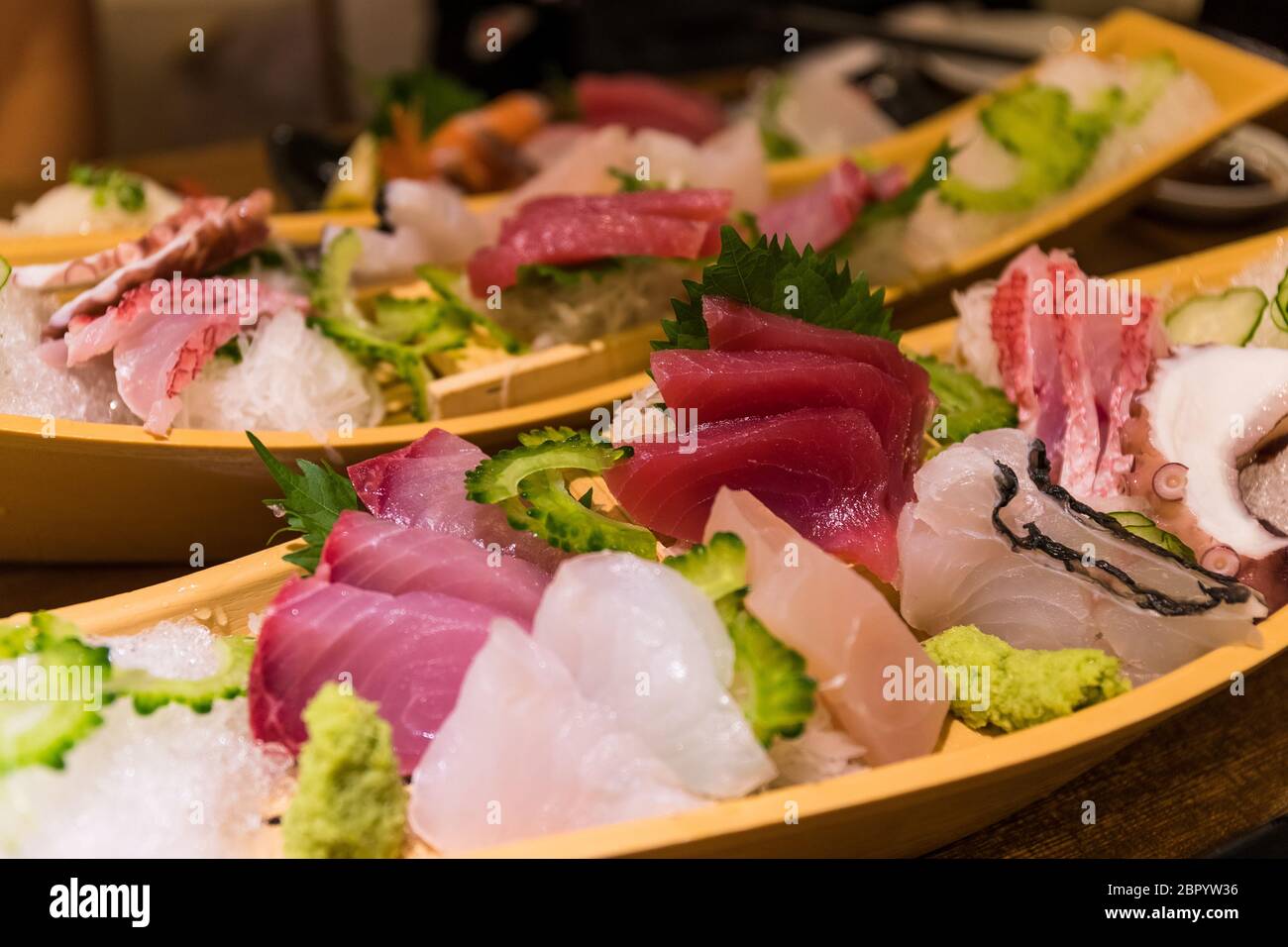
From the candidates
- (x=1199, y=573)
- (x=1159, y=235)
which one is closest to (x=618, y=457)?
(x=1199, y=573)

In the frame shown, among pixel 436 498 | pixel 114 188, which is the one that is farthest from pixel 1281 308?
pixel 114 188

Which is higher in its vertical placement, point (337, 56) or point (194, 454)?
point (337, 56)

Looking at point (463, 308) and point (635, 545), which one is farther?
point (463, 308)

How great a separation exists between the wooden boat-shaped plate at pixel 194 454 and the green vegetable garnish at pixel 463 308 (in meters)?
0.10

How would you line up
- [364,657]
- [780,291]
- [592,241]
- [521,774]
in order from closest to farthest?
[521,774] < [364,657] < [780,291] < [592,241]

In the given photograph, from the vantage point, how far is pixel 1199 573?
62.1 inches

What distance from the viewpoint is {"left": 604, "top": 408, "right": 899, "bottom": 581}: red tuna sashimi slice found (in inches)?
66.6

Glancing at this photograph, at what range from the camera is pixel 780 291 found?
6.15ft

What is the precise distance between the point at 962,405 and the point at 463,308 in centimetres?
113

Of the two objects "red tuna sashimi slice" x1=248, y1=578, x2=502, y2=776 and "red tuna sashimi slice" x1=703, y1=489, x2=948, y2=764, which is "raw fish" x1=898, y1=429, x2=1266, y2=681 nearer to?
"red tuna sashimi slice" x1=703, y1=489, x2=948, y2=764

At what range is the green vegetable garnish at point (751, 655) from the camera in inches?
52.4

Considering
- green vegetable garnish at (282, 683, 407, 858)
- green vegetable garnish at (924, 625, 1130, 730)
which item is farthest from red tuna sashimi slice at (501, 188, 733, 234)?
A: green vegetable garnish at (282, 683, 407, 858)

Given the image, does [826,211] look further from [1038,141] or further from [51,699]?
[51,699]

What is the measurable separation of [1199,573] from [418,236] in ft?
6.04
